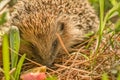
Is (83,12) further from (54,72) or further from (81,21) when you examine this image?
(54,72)

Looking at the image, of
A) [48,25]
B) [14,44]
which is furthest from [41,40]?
[14,44]

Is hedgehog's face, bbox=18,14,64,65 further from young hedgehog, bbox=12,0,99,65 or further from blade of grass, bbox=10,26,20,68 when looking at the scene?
blade of grass, bbox=10,26,20,68

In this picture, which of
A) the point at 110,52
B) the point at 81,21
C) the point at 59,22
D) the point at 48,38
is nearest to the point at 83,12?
the point at 81,21

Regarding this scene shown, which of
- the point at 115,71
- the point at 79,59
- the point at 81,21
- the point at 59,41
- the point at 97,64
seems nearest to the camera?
the point at 115,71

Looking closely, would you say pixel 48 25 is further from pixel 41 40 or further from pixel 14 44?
pixel 14 44

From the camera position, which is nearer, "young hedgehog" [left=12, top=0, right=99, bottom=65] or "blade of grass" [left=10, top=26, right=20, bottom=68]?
"blade of grass" [left=10, top=26, right=20, bottom=68]

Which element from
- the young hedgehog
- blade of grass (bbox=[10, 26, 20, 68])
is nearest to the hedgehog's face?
the young hedgehog

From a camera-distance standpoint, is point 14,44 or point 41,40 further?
point 41,40

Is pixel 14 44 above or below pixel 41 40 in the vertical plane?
above
